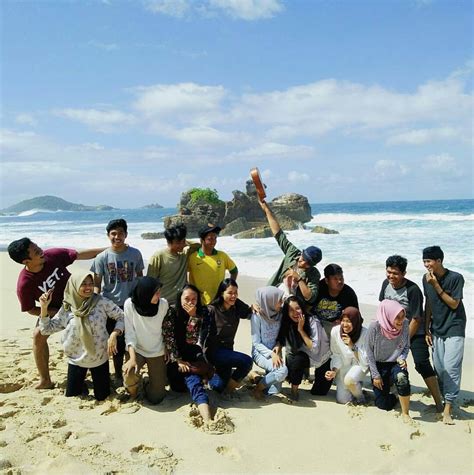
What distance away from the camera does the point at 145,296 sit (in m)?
4.01

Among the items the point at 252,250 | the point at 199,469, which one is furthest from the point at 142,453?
the point at 252,250

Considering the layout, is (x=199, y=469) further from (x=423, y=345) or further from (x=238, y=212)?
(x=238, y=212)

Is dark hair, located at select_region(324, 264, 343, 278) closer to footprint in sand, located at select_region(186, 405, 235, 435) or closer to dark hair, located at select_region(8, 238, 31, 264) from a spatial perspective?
footprint in sand, located at select_region(186, 405, 235, 435)

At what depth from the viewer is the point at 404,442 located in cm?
359

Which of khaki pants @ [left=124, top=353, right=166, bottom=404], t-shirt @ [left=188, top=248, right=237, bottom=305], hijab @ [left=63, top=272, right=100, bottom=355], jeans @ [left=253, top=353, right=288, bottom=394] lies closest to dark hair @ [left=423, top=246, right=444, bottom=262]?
jeans @ [left=253, top=353, right=288, bottom=394]

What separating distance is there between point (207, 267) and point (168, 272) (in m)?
0.45

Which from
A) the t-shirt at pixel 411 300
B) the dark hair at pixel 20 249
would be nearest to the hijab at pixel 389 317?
the t-shirt at pixel 411 300

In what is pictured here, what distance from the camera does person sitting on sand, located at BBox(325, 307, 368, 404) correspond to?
14.0ft

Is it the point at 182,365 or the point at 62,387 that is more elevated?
the point at 182,365

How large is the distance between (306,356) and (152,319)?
65.0 inches

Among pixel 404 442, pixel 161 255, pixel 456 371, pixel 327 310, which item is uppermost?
pixel 161 255

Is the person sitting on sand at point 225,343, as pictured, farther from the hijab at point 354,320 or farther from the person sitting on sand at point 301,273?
the hijab at point 354,320

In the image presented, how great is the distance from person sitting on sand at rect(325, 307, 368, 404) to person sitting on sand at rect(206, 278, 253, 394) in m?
0.91

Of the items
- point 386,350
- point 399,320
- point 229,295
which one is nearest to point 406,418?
point 386,350
